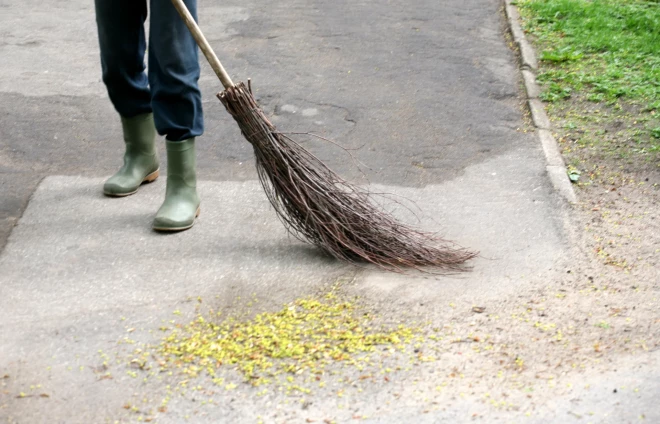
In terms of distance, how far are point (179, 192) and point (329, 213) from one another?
0.83 metres

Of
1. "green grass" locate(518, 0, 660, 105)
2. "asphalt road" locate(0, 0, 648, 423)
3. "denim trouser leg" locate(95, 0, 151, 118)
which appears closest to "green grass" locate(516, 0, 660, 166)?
"green grass" locate(518, 0, 660, 105)

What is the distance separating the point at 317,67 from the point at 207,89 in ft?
3.26

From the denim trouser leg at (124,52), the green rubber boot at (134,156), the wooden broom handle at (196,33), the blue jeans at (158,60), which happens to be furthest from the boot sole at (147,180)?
the wooden broom handle at (196,33)

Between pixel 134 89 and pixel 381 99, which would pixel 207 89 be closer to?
pixel 381 99

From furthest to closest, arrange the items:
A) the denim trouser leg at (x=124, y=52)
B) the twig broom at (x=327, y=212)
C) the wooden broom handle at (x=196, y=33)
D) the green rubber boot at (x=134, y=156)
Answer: the green rubber boot at (x=134, y=156), the denim trouser leg at (x=124, y=52), the twig broom at (x=327, y=212), the wooden broom handle at (x=196, y=33)

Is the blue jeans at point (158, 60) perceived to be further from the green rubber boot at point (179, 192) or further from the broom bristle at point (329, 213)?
the broom bristle at point (329, 213)

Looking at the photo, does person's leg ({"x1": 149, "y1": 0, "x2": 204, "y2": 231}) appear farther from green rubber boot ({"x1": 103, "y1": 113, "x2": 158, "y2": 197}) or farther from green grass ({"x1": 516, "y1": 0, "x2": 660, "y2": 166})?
green grass ({"x1": 516, "y1": 0, "x2": 660, "y2": 166})

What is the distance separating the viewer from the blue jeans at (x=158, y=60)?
373cm

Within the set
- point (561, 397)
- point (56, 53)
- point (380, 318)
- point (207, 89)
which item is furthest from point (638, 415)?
point (56, 53)

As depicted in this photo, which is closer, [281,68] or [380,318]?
[380,318]

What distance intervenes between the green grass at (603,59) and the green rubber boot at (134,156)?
9.13 feet

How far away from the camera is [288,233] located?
4.02 metres

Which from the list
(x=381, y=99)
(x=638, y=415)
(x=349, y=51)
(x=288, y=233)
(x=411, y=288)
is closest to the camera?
(x=638, y=415)

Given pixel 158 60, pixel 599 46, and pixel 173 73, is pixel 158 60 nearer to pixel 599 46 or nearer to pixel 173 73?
pixel 173 73
